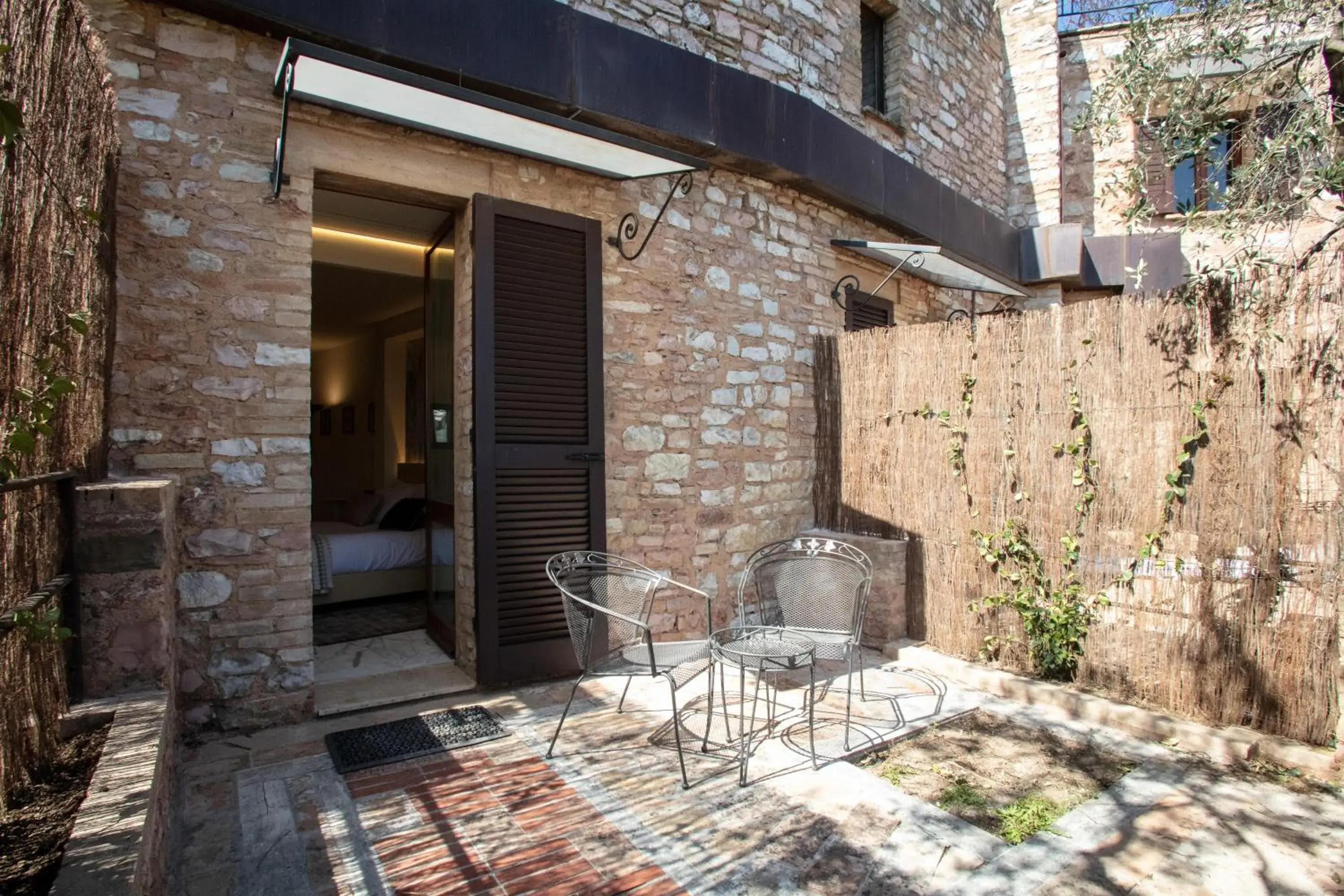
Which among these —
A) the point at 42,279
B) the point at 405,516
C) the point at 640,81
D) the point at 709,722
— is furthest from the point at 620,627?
the point at 405,516

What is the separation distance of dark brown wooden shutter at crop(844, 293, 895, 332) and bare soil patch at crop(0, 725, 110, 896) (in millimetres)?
5376

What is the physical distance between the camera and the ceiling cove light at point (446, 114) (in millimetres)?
3016

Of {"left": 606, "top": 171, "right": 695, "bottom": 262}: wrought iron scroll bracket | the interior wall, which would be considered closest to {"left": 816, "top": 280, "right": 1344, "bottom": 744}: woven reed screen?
{"left": 606, "top": 171, "right": 695, "bottom": 262}: wrought iron scroll bracket

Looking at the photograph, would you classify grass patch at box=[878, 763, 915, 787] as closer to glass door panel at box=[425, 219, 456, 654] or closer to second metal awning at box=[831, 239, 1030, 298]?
glass door panel at box=[425, 219, 456, 654]

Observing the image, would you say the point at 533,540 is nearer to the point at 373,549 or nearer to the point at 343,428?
the point at 373,549

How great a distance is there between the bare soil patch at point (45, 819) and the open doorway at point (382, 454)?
1441 mm

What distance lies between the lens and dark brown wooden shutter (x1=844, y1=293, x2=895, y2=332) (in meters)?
6.19

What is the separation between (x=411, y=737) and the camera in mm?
3365

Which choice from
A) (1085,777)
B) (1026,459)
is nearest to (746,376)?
(1026,459)

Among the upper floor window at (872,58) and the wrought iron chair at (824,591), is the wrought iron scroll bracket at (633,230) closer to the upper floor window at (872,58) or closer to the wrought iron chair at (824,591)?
the wrought iron chair at (824,591)

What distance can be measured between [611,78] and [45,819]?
4.08 meters

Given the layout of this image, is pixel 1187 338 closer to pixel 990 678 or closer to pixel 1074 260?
pixel 990 678

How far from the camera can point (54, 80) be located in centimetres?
225

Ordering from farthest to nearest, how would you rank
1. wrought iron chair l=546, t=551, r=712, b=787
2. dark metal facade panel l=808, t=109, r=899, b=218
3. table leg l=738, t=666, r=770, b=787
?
dark metal facade panel l=808, t=109, r=899, b=218 < wrought iron chair l=546, t=551, r=712, b=787 < table leg l=738, t=666, r=770, b=787
